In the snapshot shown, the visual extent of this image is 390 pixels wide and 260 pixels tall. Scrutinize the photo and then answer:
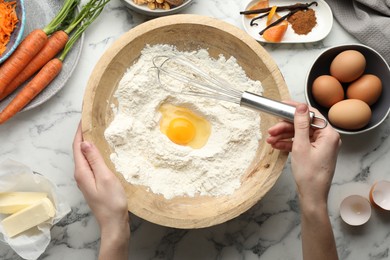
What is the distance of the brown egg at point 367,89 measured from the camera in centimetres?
171

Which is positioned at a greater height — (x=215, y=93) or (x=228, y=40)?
(x=228, y=40)

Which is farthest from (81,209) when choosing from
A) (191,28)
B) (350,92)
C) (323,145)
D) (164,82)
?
(350,92)

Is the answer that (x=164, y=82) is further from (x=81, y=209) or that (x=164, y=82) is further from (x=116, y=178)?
(x=81, y=209)

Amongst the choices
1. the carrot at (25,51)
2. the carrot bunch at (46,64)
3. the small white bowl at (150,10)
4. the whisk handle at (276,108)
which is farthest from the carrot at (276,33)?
the carrot at (25,51)

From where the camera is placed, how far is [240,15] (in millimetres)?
1851

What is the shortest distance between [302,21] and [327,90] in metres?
0.29

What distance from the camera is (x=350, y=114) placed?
1.66m

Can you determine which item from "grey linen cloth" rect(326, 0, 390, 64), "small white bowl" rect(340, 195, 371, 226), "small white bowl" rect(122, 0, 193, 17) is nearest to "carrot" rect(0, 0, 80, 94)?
"small white bowl" rect(122, 0, 193, 17)

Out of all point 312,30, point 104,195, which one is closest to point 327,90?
point 312,30

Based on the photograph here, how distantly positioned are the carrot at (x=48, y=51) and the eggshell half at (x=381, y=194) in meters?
1.15

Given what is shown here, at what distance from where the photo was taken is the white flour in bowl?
5.40 feet

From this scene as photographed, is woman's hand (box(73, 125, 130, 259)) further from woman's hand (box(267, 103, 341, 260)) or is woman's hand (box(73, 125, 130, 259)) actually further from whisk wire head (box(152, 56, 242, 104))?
woman's hand (box(267, 103, 341, 260))

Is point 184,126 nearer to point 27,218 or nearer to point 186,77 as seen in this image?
point 186,77

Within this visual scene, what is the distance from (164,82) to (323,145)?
560 millimetres
